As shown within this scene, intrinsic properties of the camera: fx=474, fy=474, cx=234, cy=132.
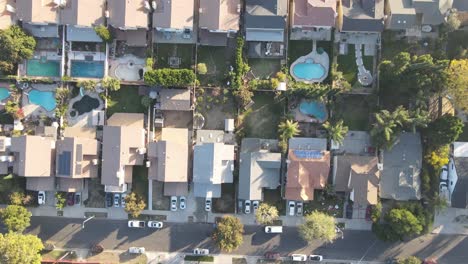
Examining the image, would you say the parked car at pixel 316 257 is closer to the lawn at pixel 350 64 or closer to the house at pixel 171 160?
the house at pixel 171 160

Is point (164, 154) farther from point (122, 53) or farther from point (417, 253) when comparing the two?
point (417, 253)

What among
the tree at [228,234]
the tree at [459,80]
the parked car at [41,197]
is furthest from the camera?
the parked car at [41,197]

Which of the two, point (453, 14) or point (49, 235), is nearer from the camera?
point (453, 14)

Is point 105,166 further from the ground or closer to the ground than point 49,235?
further from the ground

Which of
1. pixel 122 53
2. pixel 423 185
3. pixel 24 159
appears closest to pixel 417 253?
pixel 423 185

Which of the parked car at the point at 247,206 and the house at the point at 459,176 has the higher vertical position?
the house at the point at 459,176

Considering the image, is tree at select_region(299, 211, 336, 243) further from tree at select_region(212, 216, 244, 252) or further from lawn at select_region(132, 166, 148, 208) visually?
lawn at select_region(132, 166, 148, 208)

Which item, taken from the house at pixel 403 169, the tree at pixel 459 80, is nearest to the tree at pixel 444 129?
the house at pixel 403 169
